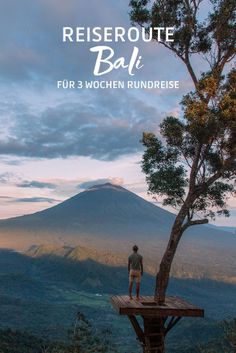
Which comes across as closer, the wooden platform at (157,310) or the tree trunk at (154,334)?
the wooden platform at (157,310)

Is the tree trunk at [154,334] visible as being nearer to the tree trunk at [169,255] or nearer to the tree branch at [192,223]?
the tree trunk at [169,255]

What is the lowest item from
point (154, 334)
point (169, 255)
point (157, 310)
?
point (154, 334)

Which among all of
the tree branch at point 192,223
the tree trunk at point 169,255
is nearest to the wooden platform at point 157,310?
the tree trunk at point 169,255

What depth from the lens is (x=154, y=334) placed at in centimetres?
2103

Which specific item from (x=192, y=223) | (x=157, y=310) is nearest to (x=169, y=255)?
(x=192, y=223)

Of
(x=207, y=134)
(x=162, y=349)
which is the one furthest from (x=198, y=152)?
(x=162, y=349)

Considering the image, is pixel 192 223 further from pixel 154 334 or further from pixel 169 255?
pixel 154 334

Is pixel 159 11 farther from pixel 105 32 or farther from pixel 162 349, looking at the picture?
A: pixel 162 349

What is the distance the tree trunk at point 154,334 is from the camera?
20984mm

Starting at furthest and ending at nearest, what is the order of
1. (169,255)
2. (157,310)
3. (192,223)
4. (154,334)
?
(192,223)
(169,255)
(154,334)
(157,310)

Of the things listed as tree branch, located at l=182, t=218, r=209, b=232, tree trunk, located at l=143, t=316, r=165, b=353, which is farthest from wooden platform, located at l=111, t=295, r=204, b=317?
tree branch, located at l=182, t=218, r=209, b=232

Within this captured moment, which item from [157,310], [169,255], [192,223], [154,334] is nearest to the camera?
[157,310]

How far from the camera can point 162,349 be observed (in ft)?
69.1

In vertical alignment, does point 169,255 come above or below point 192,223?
below
